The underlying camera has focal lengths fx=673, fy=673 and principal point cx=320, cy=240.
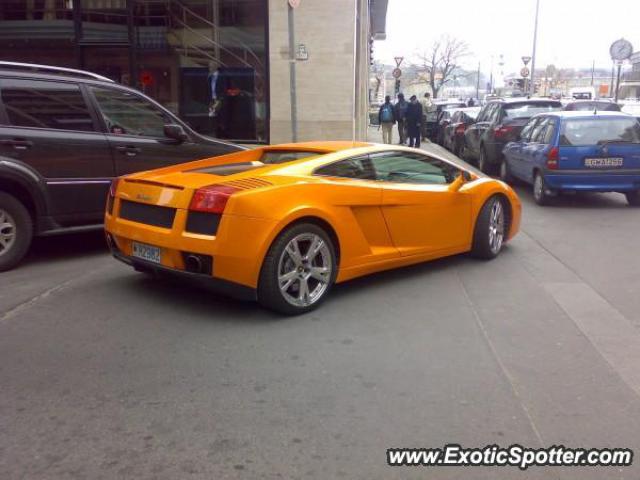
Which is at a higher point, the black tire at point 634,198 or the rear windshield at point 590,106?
the rear windshield at point 590,106

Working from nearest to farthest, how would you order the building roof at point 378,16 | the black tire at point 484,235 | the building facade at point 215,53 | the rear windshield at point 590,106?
the black tire at point 484,235 → the building facade at point 215,53 → the rear windshield at point 590,106 → the building roof at point 378,16

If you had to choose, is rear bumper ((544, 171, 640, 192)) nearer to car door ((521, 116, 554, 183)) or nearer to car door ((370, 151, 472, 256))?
car door ((521, 116, 554, 183))

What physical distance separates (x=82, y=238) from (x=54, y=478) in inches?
221

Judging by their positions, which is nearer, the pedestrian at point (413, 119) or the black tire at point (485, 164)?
the black tire at point (485, 164)

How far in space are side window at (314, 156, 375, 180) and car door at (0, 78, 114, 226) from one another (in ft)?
8.93

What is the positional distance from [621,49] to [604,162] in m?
10.9

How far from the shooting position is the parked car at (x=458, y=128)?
787 inches

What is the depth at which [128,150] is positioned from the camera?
7.36m

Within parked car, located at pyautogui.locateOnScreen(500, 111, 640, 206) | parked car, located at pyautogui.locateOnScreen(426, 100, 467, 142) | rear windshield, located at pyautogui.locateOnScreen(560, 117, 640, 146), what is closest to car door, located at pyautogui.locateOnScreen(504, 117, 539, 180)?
parked car, located at pyautogui.locateOnScreen(500, 111, 640, 206)

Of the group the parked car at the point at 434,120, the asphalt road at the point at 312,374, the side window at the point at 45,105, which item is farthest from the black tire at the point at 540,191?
the parked car at the point at 434,120

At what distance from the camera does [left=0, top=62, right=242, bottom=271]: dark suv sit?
6.39 meters

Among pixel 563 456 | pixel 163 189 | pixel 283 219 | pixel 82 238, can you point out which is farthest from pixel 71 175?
pixel 563 456

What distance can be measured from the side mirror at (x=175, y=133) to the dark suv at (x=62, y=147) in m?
0.01

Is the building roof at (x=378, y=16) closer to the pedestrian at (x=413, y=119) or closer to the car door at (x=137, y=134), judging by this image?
the pedestrian at (x=413, y=119)
